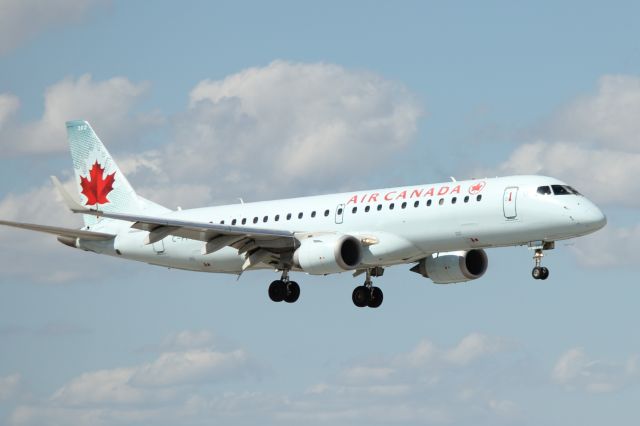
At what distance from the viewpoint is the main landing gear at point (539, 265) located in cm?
5711

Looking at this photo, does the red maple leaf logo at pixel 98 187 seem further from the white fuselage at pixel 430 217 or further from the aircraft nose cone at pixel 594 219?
the aircraft nose cone at pixel 594 219

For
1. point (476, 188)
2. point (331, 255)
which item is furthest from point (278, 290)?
point (476, 188)

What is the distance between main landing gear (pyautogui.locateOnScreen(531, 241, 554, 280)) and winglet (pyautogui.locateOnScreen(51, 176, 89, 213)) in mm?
17945

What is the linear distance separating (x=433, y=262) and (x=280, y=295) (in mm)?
7058

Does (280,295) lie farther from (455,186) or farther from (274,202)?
(455,186)

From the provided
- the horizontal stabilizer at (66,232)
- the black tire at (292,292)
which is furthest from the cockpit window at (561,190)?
the horizontal stabilizer at (66,232)

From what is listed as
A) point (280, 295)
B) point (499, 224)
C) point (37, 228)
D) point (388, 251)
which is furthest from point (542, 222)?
point (37, 228)

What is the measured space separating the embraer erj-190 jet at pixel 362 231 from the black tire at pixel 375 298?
5 centimetres

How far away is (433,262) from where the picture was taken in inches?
2549

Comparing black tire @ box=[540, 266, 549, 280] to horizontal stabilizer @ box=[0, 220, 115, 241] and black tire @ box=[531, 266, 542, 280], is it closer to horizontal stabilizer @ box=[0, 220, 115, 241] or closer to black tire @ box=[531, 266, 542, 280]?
black tire @ box=[531, 266, 542, 280]

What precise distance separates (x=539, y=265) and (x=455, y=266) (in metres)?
7.21

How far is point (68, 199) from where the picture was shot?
58188 millimetres

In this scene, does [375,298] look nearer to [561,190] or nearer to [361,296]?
[361,296]

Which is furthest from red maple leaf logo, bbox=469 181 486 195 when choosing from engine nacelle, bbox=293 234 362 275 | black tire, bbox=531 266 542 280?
engine nacelle, bbox=293 234 362 275
